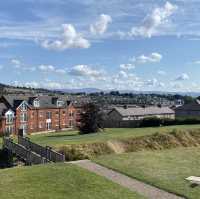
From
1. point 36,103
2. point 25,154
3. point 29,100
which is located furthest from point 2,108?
point 25,154

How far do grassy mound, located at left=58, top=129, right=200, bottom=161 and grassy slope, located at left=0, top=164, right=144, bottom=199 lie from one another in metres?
9.08

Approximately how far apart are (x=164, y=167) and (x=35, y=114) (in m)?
54.4

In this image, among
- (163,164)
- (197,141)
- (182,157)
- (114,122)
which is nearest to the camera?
(163,164)

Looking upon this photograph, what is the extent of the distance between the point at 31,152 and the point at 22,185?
11.7m

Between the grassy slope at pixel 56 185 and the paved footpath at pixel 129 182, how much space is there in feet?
2.03

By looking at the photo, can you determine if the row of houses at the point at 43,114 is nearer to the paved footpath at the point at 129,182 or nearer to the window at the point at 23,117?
the window at the point at 23,117

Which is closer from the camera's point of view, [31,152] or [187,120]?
[31,152]

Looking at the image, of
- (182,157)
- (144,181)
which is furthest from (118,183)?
(182,157)

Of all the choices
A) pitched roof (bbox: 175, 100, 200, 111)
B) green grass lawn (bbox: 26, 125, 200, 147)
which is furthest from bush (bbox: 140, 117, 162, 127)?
pitched roof (bbox: 175, 100, 200, 111)

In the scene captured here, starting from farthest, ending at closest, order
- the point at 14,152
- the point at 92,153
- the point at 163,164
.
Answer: the point at 14,152 → the point at 92,153 → the point at 163,164

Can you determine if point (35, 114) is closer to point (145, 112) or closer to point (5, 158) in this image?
point (145, 112)

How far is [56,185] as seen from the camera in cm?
1962

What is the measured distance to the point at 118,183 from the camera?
20.8m

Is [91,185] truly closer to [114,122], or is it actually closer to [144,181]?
[144,181]
